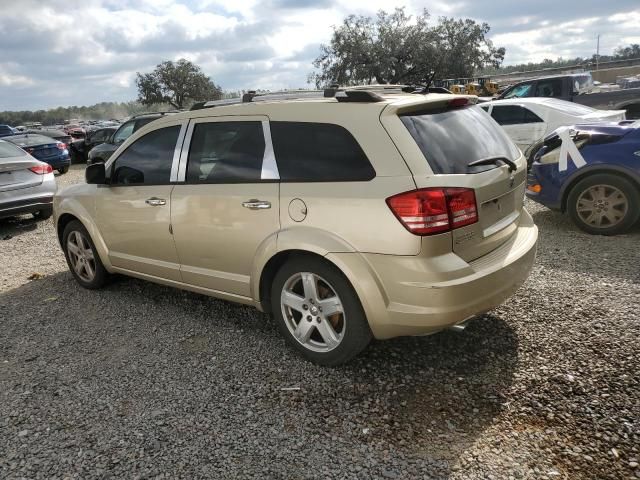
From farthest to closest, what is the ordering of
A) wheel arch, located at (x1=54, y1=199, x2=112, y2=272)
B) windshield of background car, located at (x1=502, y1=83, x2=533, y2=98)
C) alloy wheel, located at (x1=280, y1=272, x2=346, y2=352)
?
1. windshield of background car, located at (x1=502, y1=83, x2=533, y2=98)
2. wheel arch, located at (x1=54, y1=199, x2=112, y2=272)
3. alloy wheel, located at (x1=280, y1=272, x2=346, y2=352)

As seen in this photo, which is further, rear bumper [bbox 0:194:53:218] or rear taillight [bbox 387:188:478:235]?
rear bumper [bbox 0:194:53:218]

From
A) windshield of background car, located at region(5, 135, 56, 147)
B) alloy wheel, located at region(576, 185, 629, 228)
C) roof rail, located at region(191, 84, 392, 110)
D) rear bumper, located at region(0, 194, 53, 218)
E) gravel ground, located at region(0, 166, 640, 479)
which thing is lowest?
gravel ground, located at region(0, 166, 640, 479)

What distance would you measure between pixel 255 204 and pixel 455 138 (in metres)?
1.36

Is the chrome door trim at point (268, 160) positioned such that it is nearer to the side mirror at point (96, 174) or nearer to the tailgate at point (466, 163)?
the tailgate at point (466, 163)

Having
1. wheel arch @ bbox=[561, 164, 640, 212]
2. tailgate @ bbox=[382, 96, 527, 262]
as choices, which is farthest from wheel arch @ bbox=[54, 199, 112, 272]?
wheel arch @ bbox=[561, 164, 640, 212]

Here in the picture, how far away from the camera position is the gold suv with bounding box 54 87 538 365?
115 inches

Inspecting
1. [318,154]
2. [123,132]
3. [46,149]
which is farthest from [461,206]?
[46,149]

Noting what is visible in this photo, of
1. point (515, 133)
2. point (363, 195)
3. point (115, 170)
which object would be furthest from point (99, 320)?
point (515, 133)

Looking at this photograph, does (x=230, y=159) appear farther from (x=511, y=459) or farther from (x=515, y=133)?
(x=515, y=133)

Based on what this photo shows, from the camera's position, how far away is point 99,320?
4.54 metres

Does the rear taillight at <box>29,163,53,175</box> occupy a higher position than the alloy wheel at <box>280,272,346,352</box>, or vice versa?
A: the rear taillight at <box>29,163,53,175</box>

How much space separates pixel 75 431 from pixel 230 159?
199cm

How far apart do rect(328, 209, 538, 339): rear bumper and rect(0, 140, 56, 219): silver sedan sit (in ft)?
23.7

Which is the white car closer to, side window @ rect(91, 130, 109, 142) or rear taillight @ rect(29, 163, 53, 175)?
rear taillight @ rect(29, 163, 53, 175)
